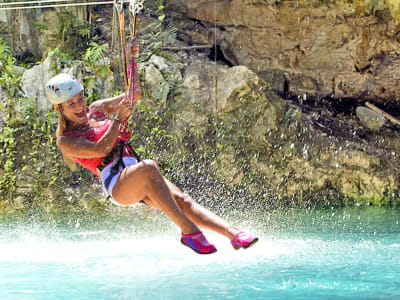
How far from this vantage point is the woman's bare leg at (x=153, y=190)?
406cm

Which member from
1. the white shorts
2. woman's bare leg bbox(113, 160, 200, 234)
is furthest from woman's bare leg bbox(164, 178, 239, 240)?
the white shorts

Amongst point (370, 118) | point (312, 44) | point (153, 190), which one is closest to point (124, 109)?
point (153, 190)

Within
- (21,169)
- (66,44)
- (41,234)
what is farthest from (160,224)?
(66,44)

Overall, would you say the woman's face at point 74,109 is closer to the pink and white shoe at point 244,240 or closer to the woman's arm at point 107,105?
the woman's arm at point 107,105

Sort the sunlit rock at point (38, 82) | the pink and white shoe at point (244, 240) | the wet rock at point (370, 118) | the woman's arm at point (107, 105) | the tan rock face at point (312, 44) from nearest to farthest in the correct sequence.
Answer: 1. the pink and white shoe at point (244, 240)
2. the woman's arm at point (107, 105)
3. the sunlit rock at point (38, 82)
4. the wet rock at point (370, 118)
5. the tan rock face at point (312, 44)

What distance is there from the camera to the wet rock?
977 cm

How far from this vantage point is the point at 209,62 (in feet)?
32.1

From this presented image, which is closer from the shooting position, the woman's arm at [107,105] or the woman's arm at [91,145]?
the woman's arm at [91,145]

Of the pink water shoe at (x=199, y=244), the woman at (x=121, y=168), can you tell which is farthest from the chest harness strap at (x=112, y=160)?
the pink water shoe at (x=199, y=244)

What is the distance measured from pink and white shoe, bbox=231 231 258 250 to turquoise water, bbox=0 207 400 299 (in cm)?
33

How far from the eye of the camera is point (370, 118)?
9859 millimetres

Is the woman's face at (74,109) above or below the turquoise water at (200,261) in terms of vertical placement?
above

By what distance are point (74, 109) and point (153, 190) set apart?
880mm

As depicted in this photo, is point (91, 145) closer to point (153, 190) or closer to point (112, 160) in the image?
point (112, 160)
